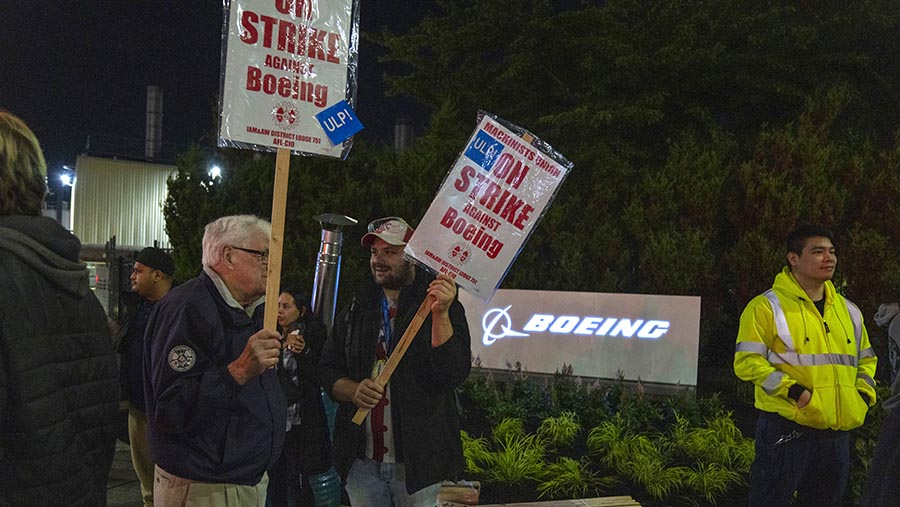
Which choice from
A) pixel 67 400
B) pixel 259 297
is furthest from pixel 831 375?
pixel 67 400

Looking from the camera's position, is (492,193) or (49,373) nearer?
(49,373)

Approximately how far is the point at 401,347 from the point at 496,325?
5.93 metres

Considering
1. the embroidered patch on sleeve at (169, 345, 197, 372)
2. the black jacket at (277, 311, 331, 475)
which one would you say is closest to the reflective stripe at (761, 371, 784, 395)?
the black jacket at (277, 311, 331, 475)

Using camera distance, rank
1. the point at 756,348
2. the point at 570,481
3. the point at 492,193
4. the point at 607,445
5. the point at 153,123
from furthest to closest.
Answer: the point at 153,123 → the point at 607,445 → the point at 570,481 → the point at 756,348 → the point at 492,193

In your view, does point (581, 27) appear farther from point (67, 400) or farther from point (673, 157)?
point (67, 400)

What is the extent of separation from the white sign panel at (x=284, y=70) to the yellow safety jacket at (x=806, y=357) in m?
2.77

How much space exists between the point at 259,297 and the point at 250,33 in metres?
1.13

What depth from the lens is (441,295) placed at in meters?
3.65

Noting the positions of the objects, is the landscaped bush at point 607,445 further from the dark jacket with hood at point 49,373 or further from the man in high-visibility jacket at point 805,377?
the dark jacket with hood at point 49,373

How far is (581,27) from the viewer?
594 inches

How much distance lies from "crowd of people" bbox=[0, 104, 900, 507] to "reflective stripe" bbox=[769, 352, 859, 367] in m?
0.01

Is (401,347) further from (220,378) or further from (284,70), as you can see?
(284,70)

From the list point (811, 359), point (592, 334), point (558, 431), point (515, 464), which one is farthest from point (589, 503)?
point (592, 334)

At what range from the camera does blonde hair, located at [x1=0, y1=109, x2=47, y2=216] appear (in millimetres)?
2279
